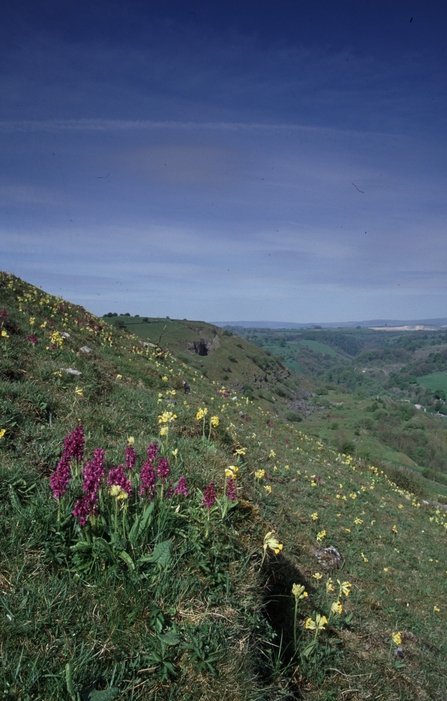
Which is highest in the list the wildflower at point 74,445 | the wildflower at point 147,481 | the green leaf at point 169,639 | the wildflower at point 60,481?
the wildflower at point 74,445

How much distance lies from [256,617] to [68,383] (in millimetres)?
6171

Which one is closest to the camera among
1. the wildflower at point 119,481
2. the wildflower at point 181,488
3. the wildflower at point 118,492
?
the wildflower at point 118,492

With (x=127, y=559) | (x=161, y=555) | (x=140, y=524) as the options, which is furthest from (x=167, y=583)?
(x=140, y=524)

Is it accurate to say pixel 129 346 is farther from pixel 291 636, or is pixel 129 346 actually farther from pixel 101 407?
pixel 291 636

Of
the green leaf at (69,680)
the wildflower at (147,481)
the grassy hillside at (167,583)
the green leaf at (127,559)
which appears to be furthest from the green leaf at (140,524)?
the green leaf at (69,680)

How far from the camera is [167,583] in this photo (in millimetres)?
3213

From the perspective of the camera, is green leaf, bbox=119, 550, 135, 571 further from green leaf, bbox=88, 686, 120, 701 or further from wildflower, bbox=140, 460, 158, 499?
green leaf, bbox=88, 686, 120, 701

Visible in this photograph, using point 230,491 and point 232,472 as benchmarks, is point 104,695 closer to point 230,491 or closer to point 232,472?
point 230,491

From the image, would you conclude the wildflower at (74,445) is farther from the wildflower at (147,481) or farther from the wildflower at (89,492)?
the wildflower at (147,481)

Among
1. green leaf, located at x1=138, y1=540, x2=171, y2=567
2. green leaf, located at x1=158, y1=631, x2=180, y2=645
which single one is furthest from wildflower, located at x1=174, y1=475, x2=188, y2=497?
green leaf, located at x1=158, y1=631, x2=180, y2=645

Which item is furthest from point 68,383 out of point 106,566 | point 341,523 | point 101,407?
point 341,523

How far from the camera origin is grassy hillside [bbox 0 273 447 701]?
2723 mm

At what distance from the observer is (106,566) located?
10.9 ft

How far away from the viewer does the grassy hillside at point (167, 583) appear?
2.72 meters
